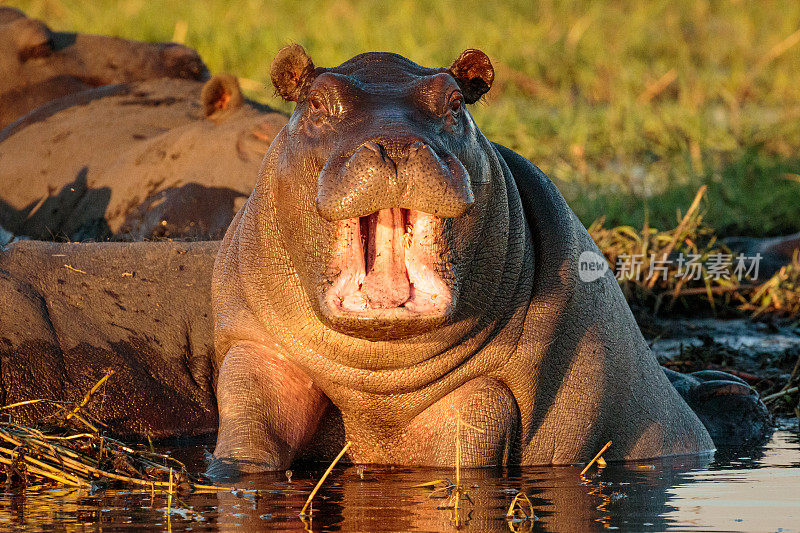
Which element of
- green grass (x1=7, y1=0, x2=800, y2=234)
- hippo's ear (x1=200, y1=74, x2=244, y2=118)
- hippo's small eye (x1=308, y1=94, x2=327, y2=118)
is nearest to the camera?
hippo's small eye (x1=308, y1=94, x2=327, y2=118)

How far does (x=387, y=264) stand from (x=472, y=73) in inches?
35.7

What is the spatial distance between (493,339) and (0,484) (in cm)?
171

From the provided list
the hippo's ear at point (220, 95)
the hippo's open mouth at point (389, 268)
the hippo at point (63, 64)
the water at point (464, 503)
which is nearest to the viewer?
the water at point (464, 503)

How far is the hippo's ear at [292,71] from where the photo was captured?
4.86 m

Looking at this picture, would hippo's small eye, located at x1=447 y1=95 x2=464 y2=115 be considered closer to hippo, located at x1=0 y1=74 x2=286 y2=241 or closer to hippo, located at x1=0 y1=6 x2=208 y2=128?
hippo, located at x1=0 y1=74 x2=286 y2=241

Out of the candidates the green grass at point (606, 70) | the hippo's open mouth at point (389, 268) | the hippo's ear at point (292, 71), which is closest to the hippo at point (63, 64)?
the green grass at point (606, 70)

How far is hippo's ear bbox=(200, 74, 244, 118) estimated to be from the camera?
8.83 meters

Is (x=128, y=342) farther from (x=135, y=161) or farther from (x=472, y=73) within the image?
(x=135, y=161)

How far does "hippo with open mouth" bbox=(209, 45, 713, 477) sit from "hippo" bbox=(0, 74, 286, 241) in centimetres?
273

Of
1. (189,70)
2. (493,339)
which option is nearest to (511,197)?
(493,339)

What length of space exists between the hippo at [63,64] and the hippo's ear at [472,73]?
19.1 ft

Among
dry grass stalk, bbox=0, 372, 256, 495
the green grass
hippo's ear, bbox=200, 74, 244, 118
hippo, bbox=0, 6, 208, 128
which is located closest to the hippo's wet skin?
dry grass stalk, bbox=0, 372, 256, 495

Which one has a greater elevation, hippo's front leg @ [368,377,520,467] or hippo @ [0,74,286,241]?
hippo @ [0,74,286,241]

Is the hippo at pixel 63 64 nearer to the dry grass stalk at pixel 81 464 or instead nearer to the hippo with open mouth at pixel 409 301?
the hippo with open mouth at pixel 409 301
